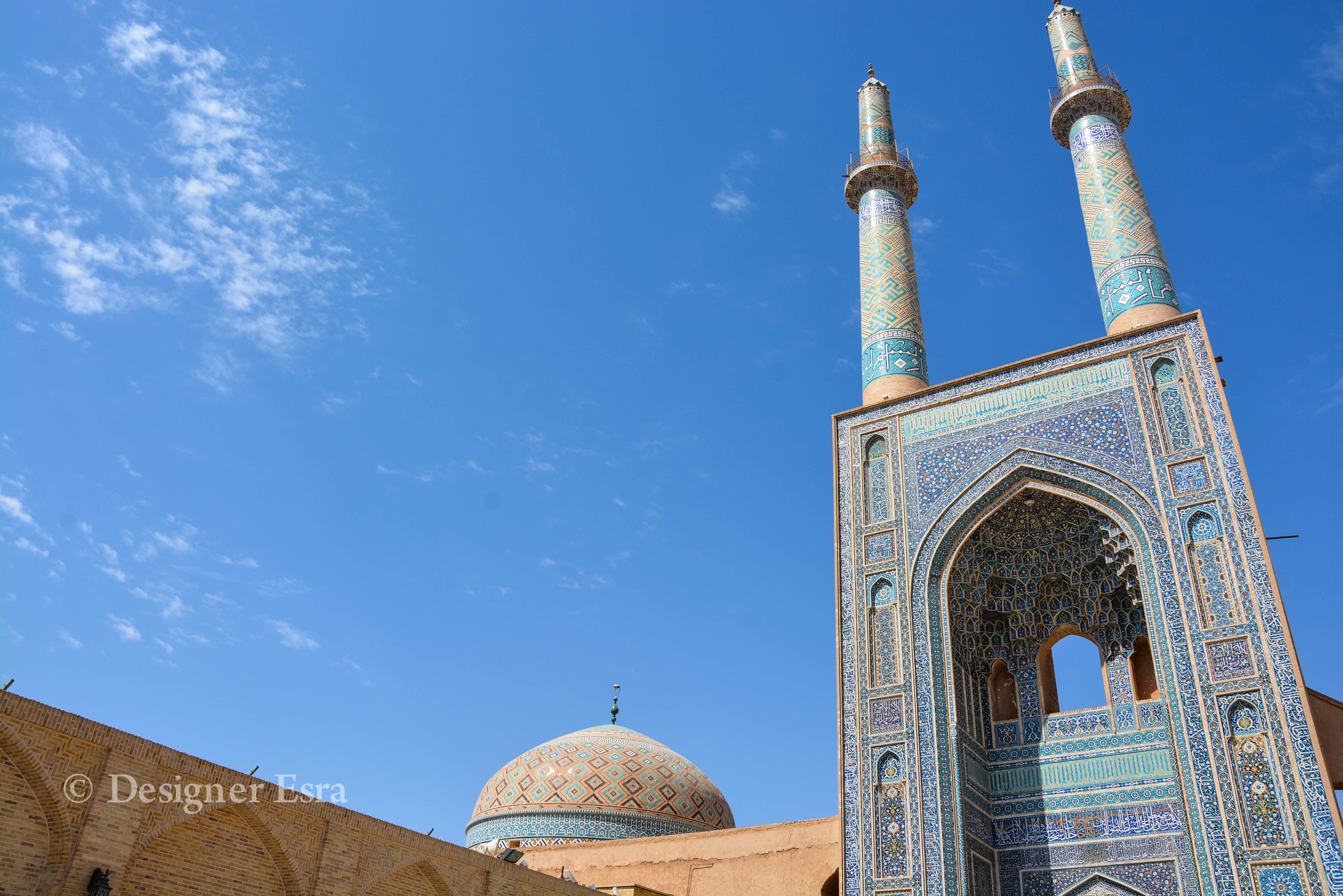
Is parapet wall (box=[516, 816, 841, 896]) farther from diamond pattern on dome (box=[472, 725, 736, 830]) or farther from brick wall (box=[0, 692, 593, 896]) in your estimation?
→ brick wall (box=[0, 692, 593, 896])

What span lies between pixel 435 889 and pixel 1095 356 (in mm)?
6358

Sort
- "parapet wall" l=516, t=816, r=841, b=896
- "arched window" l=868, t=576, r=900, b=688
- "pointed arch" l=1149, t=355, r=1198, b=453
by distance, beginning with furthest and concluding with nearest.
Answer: "parapet wall" l=516, t=816, r=841, b=896, "arched window" l=868, t=576, r=900, b=688, "pointed arch" l=1149, t=355, r=1198, b=453

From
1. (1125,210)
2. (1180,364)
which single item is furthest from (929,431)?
(1125,210)

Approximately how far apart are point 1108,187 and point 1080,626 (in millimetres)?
3981

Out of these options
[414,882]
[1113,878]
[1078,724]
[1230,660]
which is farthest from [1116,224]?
[414,882]

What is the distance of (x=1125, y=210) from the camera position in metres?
9.05

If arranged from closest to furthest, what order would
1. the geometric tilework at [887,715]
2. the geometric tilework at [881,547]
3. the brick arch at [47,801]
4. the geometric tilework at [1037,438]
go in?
the brick arch at [47,801] → the geometric tilework at [887,715] → the geometric tilework at [1037,438] → the geometric tilework at [881,547]

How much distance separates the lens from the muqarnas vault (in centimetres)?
639

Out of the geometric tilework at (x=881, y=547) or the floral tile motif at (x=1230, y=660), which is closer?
the floral tile motif at (x=1230, y=660)

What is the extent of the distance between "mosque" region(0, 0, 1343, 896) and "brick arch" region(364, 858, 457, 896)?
0.01m

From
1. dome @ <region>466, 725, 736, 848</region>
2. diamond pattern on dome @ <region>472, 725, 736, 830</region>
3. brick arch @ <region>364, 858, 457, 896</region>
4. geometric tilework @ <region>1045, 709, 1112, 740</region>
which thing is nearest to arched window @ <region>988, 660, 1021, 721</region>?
geometric tilework @ <region>1045, 709, 1112, 740</region>

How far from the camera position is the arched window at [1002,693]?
27.7ft

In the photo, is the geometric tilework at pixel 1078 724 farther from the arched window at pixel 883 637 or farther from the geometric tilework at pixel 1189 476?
the geometric tilework at pixel 1189 476

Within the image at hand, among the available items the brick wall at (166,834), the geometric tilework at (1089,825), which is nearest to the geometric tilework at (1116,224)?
the geometric tilework at (1089,825)
